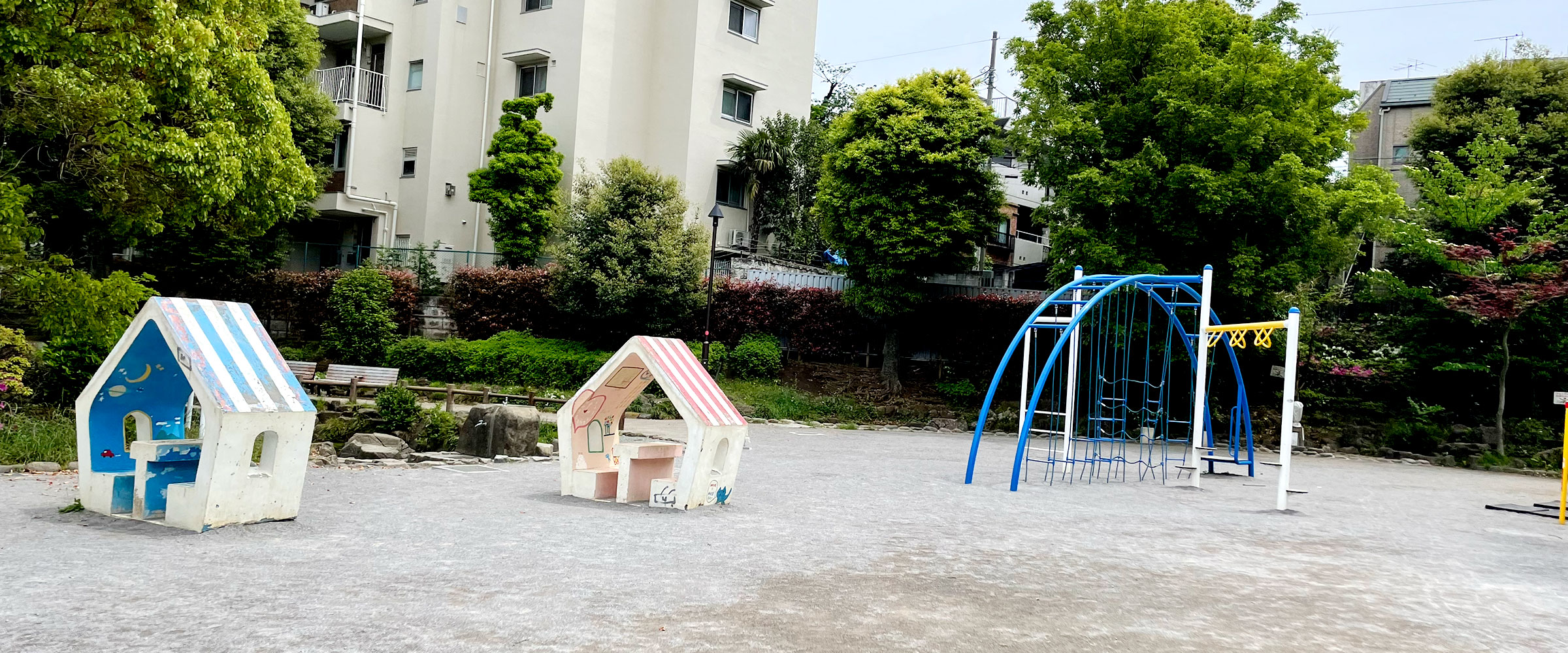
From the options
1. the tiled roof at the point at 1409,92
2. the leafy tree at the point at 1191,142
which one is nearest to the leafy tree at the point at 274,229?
the leafy tree at the point at 1191,142

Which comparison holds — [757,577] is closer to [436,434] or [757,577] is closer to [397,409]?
[436,434]

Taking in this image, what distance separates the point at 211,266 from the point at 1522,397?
30097 mm

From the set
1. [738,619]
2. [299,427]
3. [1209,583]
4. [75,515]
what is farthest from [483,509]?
[1209,583]

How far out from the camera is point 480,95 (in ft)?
100

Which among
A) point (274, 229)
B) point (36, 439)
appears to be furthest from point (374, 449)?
point (274, 229)

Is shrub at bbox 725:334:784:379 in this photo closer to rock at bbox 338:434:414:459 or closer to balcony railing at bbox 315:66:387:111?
rock at bbox 338:434:414:459

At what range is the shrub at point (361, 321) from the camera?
25.8 m

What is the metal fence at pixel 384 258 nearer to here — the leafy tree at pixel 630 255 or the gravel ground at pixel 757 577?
the leafy tree at pixel 630 255

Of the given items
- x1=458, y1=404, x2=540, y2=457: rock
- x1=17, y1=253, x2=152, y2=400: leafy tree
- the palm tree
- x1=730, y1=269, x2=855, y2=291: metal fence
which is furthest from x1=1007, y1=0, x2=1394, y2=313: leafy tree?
x1=17, y1=253, x2=152, y2=400: leafy tree

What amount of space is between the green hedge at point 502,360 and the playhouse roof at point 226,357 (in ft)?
52.6

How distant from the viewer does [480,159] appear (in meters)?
30.2

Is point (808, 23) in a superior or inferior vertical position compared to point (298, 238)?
superior

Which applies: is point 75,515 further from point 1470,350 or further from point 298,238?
point 298,238

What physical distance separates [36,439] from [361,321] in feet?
47.7
